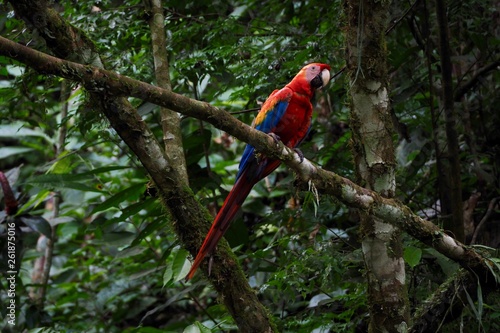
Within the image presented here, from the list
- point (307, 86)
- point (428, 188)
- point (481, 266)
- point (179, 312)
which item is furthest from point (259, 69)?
point (179, 312)

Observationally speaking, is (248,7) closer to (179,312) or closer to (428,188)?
(428,188)

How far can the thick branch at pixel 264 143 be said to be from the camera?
4.86ft

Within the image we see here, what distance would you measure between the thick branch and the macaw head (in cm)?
85

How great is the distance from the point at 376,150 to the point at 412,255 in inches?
17.1

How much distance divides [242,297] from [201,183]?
93 centimetres

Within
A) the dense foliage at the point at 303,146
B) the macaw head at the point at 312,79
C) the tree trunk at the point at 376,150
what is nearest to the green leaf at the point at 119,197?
the dense foliage at the point at 303,146

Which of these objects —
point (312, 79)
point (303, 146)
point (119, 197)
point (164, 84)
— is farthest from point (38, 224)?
point (312, 79)

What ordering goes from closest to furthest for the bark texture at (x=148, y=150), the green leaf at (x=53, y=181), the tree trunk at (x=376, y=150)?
the bark texture at (x=148, y=150)
the tree trunk at (x=376, y=150)
the green leaf at (x=53, y=181)

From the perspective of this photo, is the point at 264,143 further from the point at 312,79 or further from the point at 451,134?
the point at 451,134

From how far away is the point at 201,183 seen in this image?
9.90ft

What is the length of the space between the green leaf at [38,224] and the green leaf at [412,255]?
1987 mm

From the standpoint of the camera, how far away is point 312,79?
2803 mm

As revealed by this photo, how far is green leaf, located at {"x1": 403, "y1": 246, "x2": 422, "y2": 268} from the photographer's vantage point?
7.14ft

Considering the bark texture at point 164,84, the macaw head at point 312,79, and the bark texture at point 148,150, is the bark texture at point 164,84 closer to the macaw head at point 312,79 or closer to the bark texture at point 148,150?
the bark texture at point 148,150
